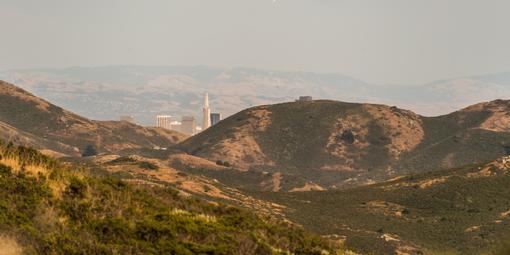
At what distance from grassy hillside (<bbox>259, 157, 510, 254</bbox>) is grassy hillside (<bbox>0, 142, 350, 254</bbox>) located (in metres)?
35.3

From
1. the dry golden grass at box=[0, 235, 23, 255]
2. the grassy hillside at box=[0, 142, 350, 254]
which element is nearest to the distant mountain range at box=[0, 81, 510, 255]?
the grassy hillside at box=[0, 142, 350, 254]

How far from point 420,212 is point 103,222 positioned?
74.0 metres

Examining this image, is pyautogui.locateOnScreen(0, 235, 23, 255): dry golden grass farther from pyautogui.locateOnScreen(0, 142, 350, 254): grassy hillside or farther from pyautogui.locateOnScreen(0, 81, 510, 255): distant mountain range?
pyautogui.locateOnScreen(0, 81, 510, 255): distant mountain range

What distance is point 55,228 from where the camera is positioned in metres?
18.3

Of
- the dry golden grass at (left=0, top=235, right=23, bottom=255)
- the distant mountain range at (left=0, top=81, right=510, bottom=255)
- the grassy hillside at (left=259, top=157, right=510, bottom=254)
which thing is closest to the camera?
the dry golden grass at (left=0, top=235, right=23, bottom=255)

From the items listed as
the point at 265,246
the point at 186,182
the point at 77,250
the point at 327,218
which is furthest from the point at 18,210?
the point at 186,182

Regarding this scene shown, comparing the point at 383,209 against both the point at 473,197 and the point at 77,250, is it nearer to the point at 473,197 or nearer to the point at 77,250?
the point at 473,197

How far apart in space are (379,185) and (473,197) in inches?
924

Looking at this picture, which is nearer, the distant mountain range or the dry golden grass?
the dry golden grass

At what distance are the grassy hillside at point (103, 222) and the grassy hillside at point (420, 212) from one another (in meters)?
35.3

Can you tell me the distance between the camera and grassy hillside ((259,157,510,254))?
66188 mm

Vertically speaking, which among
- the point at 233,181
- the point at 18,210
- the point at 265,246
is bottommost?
the point at 233,181

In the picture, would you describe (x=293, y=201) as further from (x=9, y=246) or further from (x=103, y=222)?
(x=9, y=246)

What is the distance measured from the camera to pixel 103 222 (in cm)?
1967
